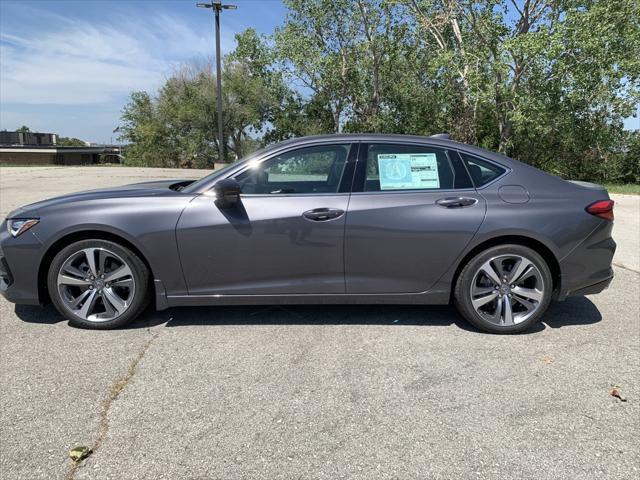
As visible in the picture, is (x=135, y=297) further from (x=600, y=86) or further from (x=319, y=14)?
(x=319, y=14)

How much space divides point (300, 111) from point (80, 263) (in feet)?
73.4

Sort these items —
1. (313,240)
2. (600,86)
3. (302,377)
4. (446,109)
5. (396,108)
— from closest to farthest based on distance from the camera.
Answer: (302,377) → (313,240) → (600,86) → (446,109) → (396,108)

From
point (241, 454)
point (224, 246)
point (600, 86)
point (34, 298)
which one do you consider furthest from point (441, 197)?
point (600, 86)

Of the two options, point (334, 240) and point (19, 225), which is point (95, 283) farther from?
point (334, 240)

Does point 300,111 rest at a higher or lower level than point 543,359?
higher

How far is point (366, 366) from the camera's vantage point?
325cm

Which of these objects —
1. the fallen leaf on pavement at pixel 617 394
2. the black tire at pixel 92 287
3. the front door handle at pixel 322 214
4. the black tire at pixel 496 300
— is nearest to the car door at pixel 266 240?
the front door handle at pixel 322 214

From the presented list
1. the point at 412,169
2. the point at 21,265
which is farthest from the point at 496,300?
the point at 21,265

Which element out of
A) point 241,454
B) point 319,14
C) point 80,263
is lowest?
point 241,454

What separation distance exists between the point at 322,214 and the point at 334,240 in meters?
0.22

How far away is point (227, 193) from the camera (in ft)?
11.6

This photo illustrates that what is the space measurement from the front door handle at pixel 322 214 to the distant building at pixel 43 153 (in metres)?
49.1

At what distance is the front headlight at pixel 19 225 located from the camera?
3.67m

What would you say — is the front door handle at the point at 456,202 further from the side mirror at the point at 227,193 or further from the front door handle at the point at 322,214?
the side mirror at the point at 227,193
